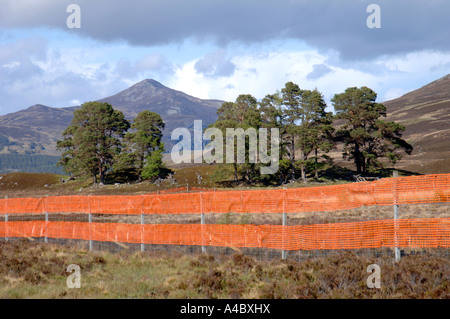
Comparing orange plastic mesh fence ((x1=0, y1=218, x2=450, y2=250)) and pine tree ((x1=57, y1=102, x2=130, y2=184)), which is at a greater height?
pine tree ((x1=57, y1=102, x2=130, y2=184))

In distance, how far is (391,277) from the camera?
888 cm

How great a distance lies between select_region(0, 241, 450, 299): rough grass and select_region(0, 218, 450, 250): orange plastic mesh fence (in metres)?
0.58

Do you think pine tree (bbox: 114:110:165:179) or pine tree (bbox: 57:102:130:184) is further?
pine tree (bbox: 114:110:165:179)

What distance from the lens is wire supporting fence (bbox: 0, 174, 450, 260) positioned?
10.9 metres

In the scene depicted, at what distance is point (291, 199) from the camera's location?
1260 centimetres

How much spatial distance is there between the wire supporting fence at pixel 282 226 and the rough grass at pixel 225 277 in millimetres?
731

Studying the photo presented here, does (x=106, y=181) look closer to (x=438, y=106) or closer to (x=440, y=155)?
(x=440, y=155)

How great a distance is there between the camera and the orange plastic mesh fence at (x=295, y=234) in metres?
10.8
